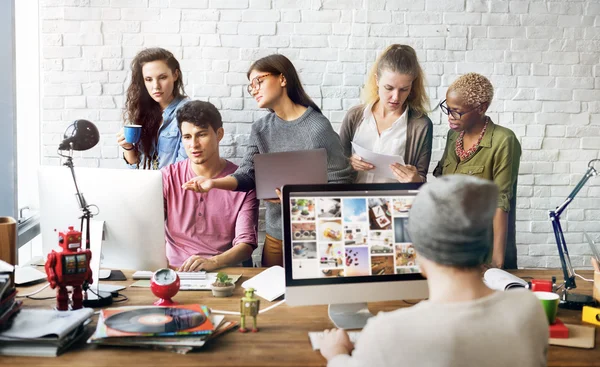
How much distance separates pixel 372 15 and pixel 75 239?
246cm

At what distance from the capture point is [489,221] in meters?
1.33

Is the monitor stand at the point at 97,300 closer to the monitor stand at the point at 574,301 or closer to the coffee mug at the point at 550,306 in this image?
the coffee mug at the point at 550,306

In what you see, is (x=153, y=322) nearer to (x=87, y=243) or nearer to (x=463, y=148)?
(x=87, y=243)

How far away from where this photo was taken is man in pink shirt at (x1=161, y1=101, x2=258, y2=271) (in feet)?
10.0

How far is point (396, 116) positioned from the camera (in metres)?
3.53

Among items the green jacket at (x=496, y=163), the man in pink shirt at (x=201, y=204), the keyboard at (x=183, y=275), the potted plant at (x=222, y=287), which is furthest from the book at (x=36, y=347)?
the green jacket at (x=496, y=163)

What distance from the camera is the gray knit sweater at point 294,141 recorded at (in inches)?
133

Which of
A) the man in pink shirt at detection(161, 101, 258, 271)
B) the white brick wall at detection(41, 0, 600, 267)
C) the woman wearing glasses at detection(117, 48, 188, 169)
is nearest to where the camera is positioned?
the man in pink shirt at detection(161, 101, 258, 271)

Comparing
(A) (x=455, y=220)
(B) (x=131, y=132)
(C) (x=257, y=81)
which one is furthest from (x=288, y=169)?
(A) (x=455, y=220)

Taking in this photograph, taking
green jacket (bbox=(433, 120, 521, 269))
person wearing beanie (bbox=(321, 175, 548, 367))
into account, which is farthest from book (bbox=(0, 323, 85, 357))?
green jacket (bbox=(433, 120, 521, 269))

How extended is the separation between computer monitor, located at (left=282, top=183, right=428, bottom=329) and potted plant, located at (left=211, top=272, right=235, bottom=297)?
0.35 meters

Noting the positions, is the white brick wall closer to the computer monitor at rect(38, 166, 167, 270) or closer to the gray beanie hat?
the computer monitor at rect(38, 166, 167, 270)

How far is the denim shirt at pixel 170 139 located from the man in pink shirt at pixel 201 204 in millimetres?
289

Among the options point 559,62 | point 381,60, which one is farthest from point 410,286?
point 559,62
